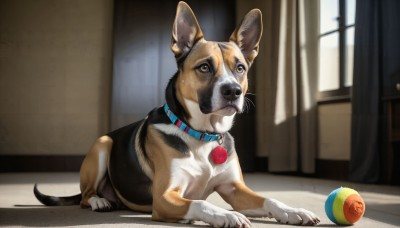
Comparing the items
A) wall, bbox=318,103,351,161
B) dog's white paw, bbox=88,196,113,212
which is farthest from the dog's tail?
wall, bbox=318,103,351,161

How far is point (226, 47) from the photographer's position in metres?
2.14

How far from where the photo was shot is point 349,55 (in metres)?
4.95

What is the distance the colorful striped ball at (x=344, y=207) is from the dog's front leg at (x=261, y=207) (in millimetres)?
85

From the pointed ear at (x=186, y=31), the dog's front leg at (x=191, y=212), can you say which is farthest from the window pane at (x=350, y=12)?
the dog's front leg at (x=191, y=212)

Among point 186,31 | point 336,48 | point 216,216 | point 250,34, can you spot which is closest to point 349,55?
point 336,48

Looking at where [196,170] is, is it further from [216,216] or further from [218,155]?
[216,216]

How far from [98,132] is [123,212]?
4.00m

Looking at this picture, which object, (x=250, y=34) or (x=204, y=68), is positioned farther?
(x=250, y=34)

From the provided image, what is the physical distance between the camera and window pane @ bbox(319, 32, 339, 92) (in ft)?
16.9

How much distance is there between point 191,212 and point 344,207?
583mm

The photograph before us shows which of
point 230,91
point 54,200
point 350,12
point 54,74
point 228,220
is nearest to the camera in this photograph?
point 228,220

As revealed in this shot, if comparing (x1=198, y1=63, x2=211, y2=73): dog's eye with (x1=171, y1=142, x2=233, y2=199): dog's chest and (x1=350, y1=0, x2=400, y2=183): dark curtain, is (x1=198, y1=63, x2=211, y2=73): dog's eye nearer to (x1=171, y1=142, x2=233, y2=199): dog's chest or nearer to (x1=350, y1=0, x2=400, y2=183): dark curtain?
(x1=171, y1=142, x2=233, y2=199): dog's chest

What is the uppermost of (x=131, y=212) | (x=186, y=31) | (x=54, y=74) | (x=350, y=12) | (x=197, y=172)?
(x=350, y=12)

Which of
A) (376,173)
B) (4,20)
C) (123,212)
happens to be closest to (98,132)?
(4,20)
